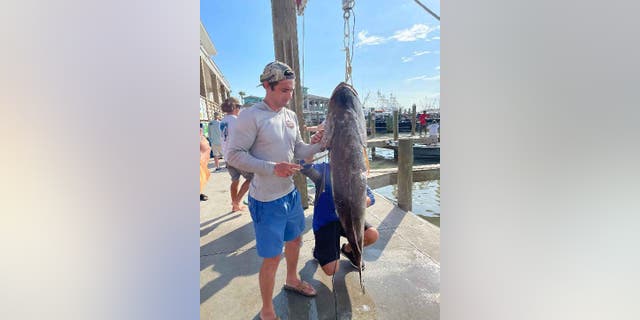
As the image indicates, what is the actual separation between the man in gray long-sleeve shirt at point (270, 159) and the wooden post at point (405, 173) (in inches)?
101

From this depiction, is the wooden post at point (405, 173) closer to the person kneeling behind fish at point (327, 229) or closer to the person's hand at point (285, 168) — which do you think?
the person kneeling behind fish at point (327, 229)

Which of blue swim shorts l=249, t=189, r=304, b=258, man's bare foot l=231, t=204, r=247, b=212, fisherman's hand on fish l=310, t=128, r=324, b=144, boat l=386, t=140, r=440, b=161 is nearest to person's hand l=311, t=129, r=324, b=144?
fisherman's hand on fish l=310, t=128, r=324, b=144

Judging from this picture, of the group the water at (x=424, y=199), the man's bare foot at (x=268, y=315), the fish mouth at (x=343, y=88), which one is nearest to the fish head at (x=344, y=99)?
the fish mouth at (x=343, y=88)

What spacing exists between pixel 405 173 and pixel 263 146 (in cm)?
298

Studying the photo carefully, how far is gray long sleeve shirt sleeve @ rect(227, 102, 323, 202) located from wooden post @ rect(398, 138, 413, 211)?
2.60m

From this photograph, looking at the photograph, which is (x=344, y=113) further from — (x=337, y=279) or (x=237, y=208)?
(x=237, y=208)

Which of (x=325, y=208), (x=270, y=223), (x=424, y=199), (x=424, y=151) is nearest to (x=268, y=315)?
(x=270, y=223)

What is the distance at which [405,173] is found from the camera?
415cm

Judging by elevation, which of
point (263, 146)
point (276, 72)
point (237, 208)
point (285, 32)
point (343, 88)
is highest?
point (285, 32)

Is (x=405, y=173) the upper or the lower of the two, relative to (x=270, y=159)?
lower

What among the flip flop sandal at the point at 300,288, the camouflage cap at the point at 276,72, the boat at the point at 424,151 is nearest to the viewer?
the camouflage cap at the point at 276,72

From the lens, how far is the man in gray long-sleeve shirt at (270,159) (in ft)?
5.35

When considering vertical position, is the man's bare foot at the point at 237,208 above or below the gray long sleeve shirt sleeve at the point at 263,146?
below
